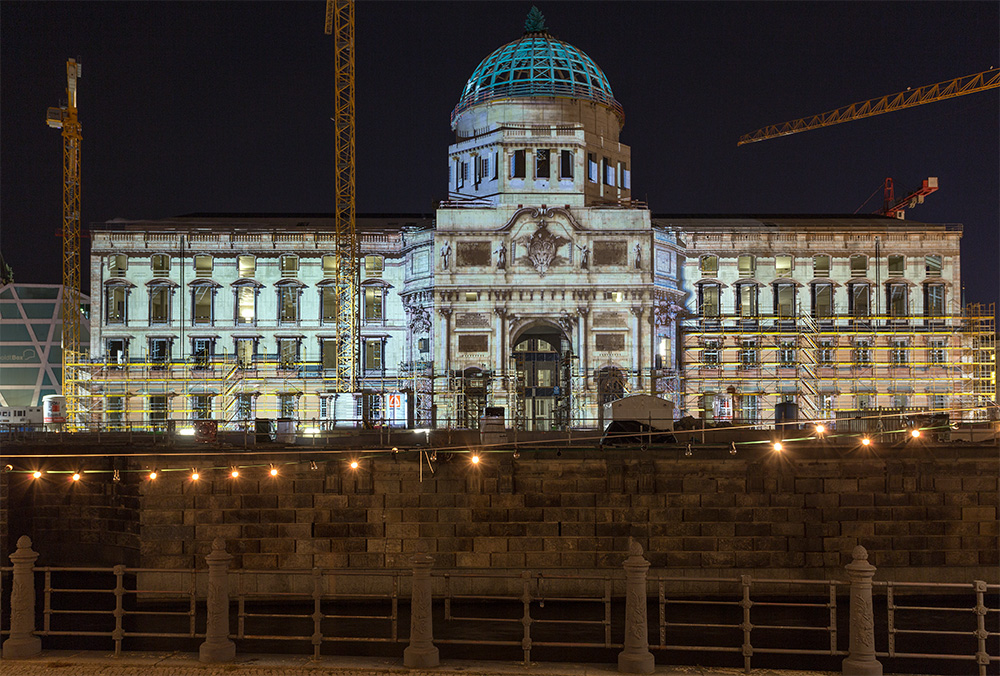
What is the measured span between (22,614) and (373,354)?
182 ft

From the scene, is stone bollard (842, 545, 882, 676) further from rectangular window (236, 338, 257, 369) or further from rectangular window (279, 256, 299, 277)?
rectangular window (279, 256, 299, 277)

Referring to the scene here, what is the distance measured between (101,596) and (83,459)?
5.59 metres

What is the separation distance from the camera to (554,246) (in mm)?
66375

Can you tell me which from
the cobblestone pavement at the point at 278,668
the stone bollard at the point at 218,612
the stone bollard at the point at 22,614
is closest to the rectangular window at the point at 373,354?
the stone bollard at the point at 22,614

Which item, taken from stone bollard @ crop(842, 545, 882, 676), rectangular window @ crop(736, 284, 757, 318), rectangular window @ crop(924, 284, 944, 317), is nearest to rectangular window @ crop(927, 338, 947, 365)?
rectangular window @ crop(924, 284, 944, 317)

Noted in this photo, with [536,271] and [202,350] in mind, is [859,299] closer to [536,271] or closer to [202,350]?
[536,271]

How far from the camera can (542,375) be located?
70.4m

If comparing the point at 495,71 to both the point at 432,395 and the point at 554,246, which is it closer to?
the point at 554,246

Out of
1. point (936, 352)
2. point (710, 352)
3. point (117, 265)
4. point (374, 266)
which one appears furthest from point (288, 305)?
point (936, 352)

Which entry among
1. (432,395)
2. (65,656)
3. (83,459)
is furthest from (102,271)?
(65,656)

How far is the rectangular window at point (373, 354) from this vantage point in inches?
2874

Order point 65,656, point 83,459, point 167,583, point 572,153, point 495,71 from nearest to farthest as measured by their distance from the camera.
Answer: point 65,656, point 167,583, point 83,459, point 572,153, point 495,71

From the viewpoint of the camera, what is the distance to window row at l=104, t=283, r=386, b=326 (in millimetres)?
73062

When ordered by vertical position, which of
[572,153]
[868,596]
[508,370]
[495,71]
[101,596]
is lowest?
[101,596]
